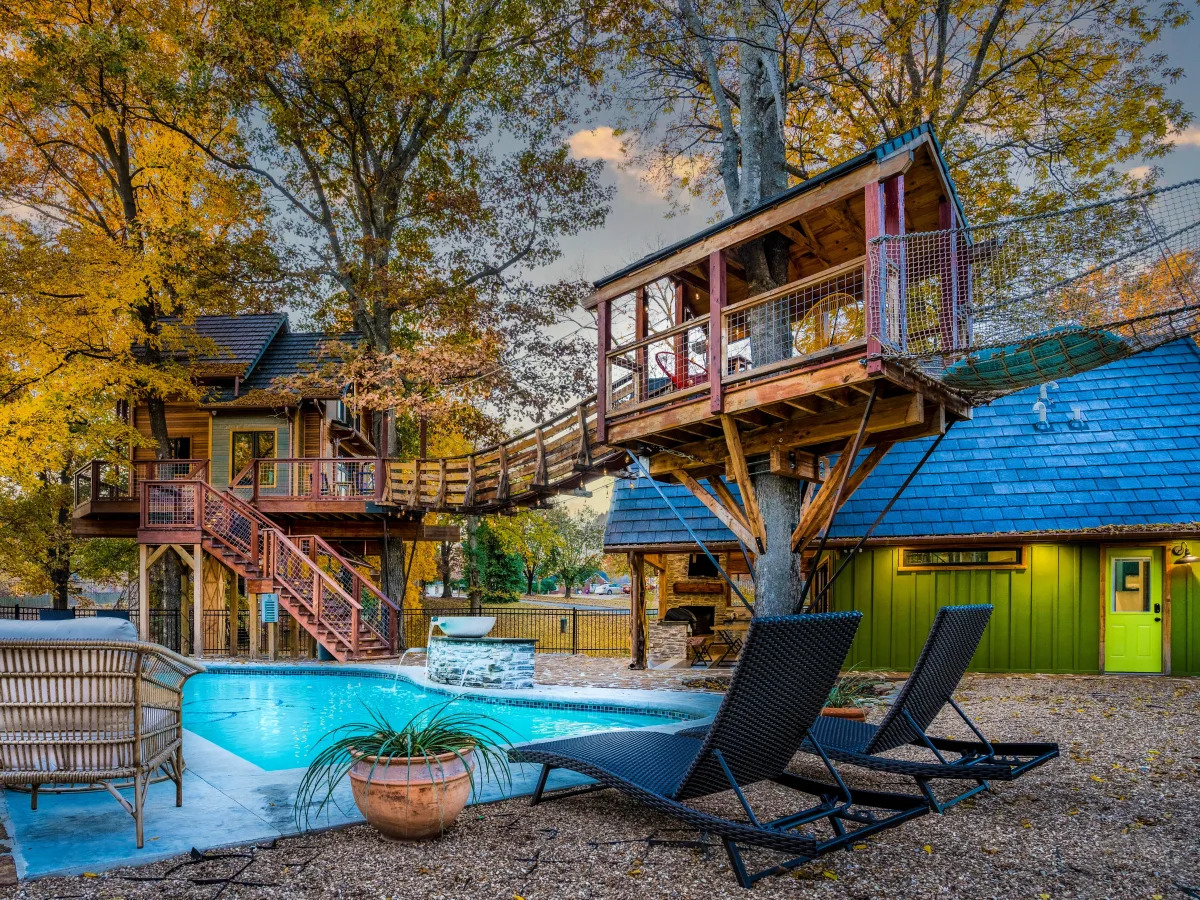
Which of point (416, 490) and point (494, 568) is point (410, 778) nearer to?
point (416, 490)

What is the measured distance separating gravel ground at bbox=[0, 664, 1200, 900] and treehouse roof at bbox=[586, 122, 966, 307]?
5044 mm

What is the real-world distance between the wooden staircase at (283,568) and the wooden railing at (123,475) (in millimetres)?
1891

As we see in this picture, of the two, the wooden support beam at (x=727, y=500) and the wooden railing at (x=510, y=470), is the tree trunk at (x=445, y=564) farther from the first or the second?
the wooden support beam at (x=727, y=500)

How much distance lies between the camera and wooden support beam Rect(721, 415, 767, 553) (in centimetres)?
839

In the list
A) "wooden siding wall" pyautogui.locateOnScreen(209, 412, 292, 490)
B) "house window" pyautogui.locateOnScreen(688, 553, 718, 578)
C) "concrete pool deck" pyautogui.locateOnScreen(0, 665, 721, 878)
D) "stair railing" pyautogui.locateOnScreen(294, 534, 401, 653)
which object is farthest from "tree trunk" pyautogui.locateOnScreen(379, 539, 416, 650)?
"concrete pool deck" pyautogui.locateOnScreen(0, 665, 721, 878)

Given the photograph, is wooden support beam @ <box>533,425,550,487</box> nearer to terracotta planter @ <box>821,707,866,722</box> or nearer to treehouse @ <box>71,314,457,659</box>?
treehouse @ <box>71,314,457,659</box>

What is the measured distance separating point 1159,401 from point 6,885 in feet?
48.5

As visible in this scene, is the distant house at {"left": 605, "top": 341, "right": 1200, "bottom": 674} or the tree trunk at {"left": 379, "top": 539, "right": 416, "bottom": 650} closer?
the distant house at {"left": 605, "top": 341, "right": 1200, "bottom": 674}

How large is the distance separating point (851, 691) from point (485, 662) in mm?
4420

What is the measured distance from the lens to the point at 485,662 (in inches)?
411

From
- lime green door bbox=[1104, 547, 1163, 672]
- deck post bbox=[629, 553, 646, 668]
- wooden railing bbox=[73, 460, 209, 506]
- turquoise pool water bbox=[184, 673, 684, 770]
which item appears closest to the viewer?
turquoise pool water bbox=[184, 673, 684, 770]

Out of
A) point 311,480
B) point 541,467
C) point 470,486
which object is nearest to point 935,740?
point 541,467

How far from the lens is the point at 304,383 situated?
1769cm

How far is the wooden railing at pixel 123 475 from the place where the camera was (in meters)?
17.6
